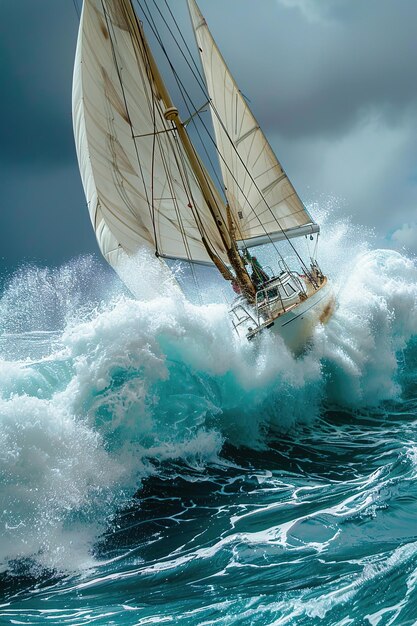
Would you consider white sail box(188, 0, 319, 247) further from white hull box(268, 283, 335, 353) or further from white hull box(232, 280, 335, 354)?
white hull box(232, 280, 335, 354)

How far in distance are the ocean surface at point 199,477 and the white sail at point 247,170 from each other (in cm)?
592

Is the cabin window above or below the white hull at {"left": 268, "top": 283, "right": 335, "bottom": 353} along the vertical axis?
above

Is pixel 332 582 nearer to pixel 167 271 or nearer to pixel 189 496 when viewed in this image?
pixel 189 496

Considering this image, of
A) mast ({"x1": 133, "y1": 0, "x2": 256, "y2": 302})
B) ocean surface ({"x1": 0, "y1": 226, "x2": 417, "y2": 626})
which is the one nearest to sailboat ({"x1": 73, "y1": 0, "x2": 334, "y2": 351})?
mast ({"x1": 133, "y1": 0, "x2": 256, "y2": 302})

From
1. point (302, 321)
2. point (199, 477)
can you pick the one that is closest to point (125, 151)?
point (302, 321)

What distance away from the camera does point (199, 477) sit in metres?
10.7

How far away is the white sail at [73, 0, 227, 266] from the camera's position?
17266mm

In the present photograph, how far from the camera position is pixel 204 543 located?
25.5 feet

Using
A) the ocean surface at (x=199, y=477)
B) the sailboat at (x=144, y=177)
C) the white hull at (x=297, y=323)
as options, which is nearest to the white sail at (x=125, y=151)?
the sailboat at (x=144, y=177)

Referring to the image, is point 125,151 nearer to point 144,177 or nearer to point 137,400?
point 144,177

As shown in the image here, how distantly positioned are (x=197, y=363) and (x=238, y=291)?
5.08 m

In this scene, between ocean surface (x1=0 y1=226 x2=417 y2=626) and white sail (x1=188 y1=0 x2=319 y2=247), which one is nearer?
ocean surface (x1=0 y1=226 x2=417 y2=626)

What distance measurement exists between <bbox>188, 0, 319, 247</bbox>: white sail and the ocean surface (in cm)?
592

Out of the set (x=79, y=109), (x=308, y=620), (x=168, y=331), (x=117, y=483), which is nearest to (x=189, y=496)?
(x=117, y=483)
